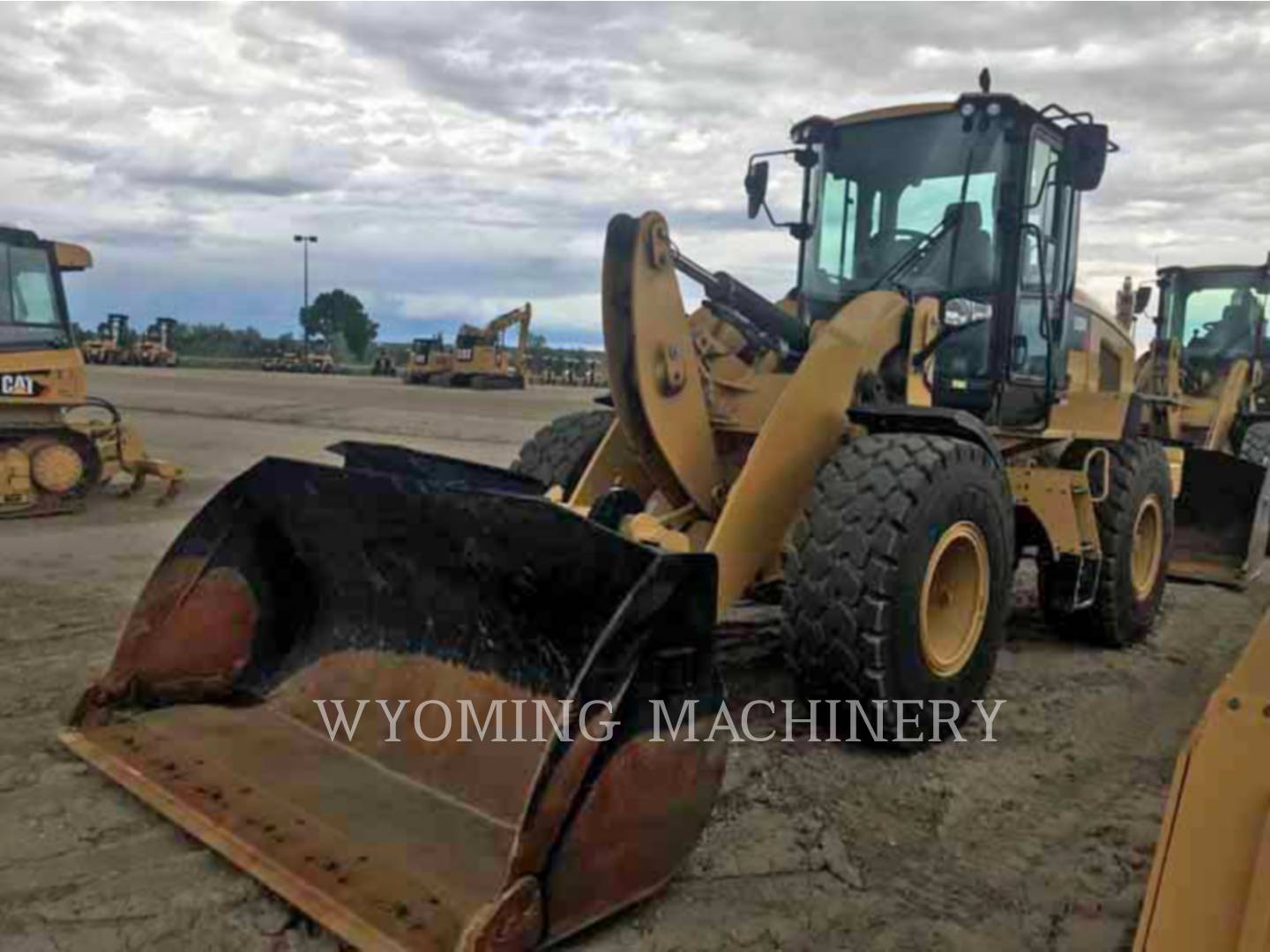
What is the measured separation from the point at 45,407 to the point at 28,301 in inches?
41.8

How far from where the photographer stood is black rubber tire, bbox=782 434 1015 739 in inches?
152

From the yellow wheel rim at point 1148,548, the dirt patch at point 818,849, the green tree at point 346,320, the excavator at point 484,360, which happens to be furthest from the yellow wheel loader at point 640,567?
the green tree at point 346,320

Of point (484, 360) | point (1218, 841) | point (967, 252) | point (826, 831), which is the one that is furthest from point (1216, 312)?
point (484, 360)

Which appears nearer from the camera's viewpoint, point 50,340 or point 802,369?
point 802,369

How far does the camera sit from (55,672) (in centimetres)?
487

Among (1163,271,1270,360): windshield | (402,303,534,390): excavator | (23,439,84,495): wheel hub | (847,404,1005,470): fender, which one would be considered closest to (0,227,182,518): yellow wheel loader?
(23,439,84,495): wheel hub

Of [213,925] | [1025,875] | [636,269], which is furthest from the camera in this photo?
[636,269]

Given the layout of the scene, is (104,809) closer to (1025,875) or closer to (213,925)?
(213,925)

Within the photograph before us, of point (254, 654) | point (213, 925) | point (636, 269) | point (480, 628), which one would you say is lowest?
point (213, 925)

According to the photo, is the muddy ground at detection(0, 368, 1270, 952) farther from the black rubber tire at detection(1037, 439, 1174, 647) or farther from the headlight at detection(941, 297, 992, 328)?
the headlight at detection(941, 297, 992, 328)

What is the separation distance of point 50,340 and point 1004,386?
29.5ft

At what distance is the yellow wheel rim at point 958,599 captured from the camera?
14.1ft

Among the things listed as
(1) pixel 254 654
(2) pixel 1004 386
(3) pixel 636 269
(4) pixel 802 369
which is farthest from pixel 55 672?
(2) pixel 1004 386

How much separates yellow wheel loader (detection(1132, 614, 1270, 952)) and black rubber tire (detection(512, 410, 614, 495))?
11.2ft
